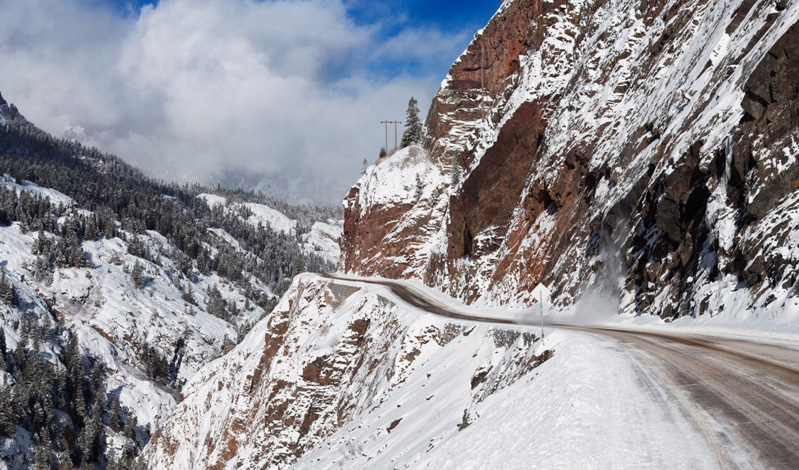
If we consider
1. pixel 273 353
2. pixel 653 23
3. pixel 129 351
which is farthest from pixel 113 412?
pixel 653 23

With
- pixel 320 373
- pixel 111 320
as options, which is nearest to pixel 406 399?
pixel 320 373

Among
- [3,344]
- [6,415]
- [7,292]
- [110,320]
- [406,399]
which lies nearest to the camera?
[406,399]

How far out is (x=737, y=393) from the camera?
8.31 m

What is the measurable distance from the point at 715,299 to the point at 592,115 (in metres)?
23.1

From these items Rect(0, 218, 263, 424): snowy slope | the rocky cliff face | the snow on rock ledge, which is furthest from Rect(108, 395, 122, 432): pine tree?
the rocky cliff face

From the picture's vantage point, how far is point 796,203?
16.1 metres

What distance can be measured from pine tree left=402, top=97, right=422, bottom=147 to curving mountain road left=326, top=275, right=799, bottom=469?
74.8m

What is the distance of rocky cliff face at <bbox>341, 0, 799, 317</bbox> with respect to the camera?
58.7 feet

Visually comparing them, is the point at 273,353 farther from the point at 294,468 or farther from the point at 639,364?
the point at 639,364

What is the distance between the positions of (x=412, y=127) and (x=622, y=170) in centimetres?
5960

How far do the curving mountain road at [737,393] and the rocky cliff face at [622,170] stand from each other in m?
4.78

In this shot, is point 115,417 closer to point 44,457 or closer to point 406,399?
point 44,457

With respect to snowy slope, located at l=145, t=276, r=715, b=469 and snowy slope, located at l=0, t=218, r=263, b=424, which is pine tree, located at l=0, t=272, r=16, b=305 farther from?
snowy slope, located at l=145, t=276, r=715, b=469

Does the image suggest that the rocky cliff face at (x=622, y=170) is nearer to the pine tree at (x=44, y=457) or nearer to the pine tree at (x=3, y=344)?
the pine tree at (x=44, y=457)
